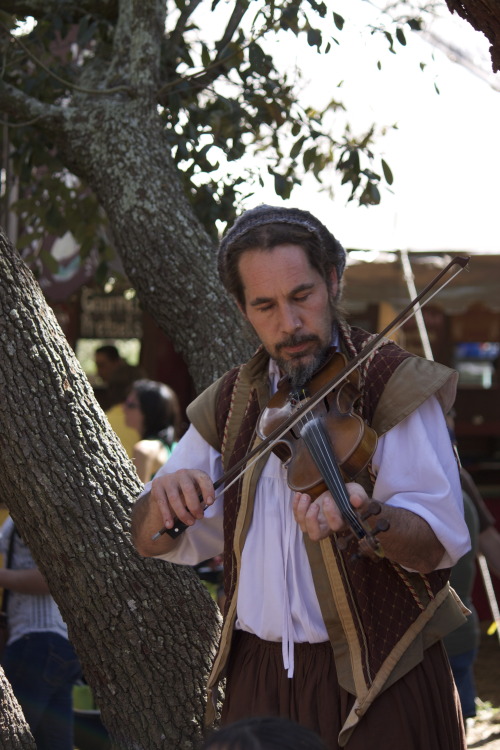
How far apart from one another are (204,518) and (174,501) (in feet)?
0.83

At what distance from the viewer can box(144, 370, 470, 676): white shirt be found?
2025mm

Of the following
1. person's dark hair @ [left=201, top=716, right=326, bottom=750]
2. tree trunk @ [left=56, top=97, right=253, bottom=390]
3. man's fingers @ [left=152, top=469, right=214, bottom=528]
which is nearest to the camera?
person's dark hair @ [left=201, top=716, right=326, bottom=750]

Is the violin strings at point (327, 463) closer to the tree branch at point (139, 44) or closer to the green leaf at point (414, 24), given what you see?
the tree branch at point (139, 44)

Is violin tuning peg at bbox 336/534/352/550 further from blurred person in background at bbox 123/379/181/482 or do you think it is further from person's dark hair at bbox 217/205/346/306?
blurred person in background at bbox 123/379/181/482

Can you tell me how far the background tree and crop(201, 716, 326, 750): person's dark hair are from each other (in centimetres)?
111

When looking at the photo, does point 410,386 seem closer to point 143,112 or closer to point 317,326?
point 317,326

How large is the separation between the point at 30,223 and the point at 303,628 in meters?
3.28

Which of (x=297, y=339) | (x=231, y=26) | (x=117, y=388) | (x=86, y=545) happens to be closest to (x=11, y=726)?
(x=86, y=545)

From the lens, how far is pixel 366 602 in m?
2.05

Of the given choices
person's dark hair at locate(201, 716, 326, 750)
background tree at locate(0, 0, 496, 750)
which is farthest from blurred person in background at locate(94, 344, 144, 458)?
person's dark hair at locate(201, 716, 326, 750)

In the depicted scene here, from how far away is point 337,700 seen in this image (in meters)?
2.04

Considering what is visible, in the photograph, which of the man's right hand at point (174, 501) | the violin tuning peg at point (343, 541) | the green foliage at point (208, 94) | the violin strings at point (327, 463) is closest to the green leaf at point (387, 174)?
the green foliage at point (208, 94)

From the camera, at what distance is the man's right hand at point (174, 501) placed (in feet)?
7.01

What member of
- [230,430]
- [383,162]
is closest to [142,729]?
[230,430]
